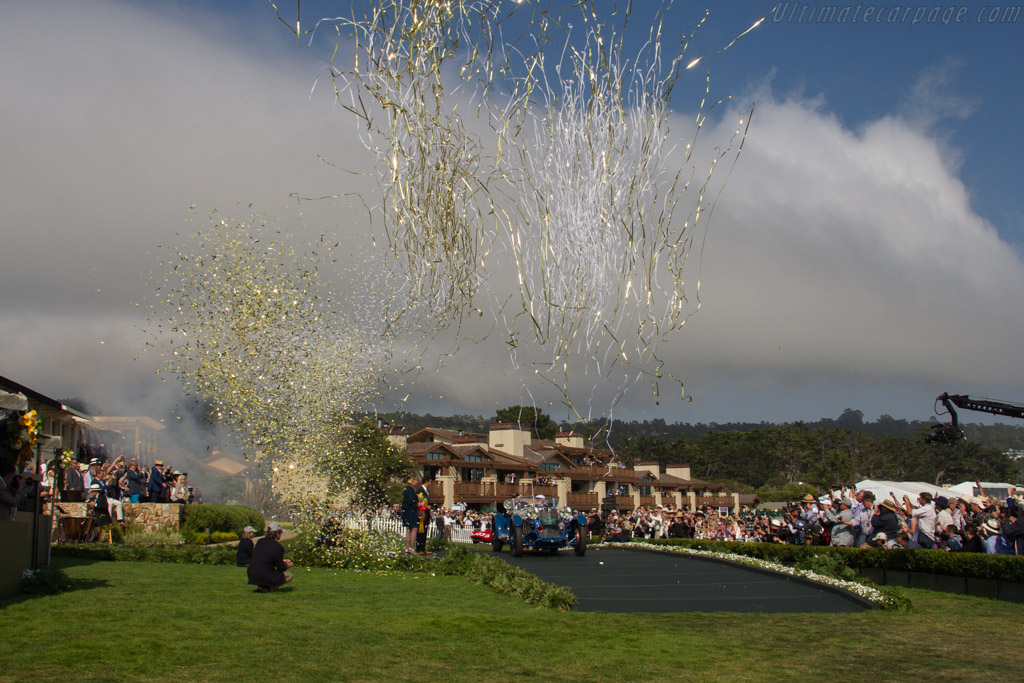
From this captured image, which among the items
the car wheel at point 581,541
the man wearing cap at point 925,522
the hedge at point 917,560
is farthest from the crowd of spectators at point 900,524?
the car wheel at point 581,541

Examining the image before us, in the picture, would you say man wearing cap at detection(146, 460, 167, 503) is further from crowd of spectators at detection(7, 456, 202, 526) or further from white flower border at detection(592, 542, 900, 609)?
white flower border at detection(592, 542, 900, 609)

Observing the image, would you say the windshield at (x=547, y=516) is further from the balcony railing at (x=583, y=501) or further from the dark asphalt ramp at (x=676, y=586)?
the balcony railing at (x=583, y=501)

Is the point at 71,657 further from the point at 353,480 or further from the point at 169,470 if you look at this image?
the point at 169,470

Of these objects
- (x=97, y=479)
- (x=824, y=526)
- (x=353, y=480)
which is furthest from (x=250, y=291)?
(x=824, y=526)

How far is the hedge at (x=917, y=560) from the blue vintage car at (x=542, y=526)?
4380mm

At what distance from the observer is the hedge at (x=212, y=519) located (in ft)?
70.9

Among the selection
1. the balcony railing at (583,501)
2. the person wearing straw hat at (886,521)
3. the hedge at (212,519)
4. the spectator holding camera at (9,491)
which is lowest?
the balcony railing at (583,501)

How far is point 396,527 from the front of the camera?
24.3m

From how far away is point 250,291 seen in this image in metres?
16.2

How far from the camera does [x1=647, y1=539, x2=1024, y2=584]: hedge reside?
38.8 feet

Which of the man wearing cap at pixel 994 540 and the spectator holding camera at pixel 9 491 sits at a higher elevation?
the spectator holding camera at pixel 9 491

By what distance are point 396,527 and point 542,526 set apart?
7.78m

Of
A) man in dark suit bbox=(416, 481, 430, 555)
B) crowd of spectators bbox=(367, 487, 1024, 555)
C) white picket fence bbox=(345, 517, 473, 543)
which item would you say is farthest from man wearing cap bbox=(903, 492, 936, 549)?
white picket fence bbox=(345, 517, 473, 543)

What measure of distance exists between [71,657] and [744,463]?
12144cm
